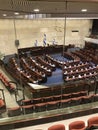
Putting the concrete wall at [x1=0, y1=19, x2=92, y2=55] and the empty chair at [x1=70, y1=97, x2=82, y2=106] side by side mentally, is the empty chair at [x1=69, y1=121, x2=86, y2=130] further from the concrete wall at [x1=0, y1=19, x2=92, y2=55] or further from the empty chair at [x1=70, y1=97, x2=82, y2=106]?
the concrete wall at [x1=0, y1=19, x2=92, y2=55]

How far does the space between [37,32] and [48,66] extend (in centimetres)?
518

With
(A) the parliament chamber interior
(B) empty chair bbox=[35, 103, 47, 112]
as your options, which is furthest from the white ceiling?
(B) empty chair bbox=[35, 103, 47, 112]

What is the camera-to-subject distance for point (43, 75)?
10.4 metres

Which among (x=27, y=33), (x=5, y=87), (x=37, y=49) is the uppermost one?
(x=27, y=33)

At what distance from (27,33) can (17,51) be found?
2537 mm

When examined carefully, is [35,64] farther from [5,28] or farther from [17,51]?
[5,28]

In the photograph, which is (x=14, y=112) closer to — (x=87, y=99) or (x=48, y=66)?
(x=87, y=99)

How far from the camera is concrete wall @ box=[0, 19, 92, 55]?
15.1 m

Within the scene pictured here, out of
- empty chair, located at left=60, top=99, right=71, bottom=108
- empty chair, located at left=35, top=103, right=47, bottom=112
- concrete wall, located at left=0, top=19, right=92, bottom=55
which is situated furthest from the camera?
concrete wall, located at left=0, top=19, right=92, bottom=55

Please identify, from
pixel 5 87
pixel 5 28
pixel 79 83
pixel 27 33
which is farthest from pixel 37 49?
pixel 79 83

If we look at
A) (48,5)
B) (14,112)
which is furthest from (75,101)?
(48,5)

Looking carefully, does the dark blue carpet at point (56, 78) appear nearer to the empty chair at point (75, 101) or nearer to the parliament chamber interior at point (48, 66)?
the parliament chamber interior at point (48, 66)

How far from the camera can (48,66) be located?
1223 cm

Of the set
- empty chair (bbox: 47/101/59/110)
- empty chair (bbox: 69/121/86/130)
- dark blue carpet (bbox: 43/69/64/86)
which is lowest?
dark blue carpet (bbox: 43/69/64/86)
